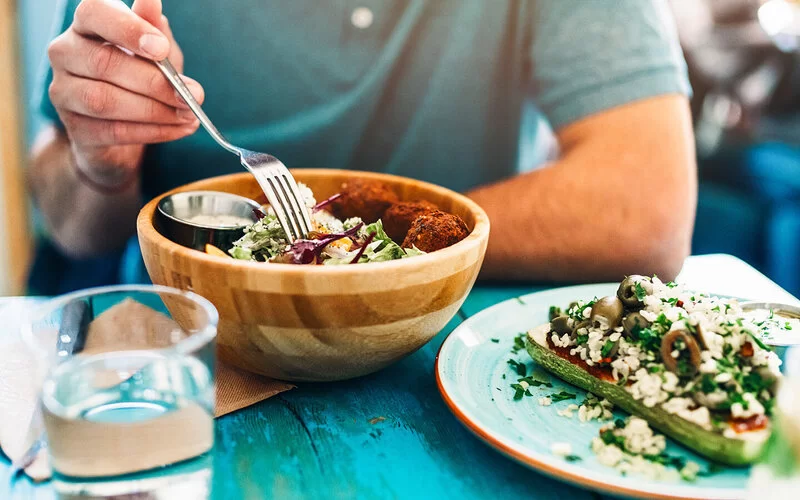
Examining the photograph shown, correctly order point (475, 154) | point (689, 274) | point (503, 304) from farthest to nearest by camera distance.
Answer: point (475, 154) → point (689, 274) → point (503, 304)

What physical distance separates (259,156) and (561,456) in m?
0.68

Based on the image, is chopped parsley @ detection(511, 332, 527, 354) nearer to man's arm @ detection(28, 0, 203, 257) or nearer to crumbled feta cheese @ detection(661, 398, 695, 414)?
crumbled feta cheese @ detection(661, 398, 695, 414)

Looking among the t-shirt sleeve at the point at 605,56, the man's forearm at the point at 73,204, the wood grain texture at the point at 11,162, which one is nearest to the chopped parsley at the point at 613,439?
the t-shirt sleeve at the point at 605,56

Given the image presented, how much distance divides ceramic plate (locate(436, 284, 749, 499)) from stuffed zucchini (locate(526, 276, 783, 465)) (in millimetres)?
26

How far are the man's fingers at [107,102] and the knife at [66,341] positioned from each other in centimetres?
37

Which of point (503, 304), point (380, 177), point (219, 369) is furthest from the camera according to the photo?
point (380, 177)

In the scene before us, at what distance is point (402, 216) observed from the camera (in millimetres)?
1100

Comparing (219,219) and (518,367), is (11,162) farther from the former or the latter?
(518,367)

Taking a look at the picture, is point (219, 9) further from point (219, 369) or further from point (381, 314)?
point (381, 314)

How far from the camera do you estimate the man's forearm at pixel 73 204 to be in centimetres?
178

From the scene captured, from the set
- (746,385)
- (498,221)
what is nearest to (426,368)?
(746,385)

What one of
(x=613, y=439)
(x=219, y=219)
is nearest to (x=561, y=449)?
(x=613, y=439)

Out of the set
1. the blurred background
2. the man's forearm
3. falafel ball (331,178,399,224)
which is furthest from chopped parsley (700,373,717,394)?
the blurred background

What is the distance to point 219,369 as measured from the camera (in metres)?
0.99
